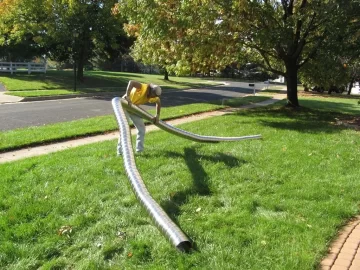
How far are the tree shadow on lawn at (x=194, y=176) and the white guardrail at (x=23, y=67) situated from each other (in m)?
28.6

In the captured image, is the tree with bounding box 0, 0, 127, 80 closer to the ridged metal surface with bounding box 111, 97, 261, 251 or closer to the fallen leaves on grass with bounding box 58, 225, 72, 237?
the ridged metal surface with bounding box 111, 97, 261, 251

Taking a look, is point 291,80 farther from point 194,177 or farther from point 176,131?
point 194,177

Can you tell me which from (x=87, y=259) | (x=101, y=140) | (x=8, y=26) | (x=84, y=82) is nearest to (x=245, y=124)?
(x=101, y=140)

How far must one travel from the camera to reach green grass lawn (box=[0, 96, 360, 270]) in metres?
3.75

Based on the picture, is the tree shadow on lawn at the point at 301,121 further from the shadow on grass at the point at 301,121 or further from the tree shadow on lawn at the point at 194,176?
the tree shadow on lawn at the point at 194,176

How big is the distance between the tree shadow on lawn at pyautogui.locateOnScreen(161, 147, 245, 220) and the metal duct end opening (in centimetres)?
73

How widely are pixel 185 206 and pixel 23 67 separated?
32.7 metres

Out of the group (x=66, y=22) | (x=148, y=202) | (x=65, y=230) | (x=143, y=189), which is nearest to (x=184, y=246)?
(x=148, y=202)

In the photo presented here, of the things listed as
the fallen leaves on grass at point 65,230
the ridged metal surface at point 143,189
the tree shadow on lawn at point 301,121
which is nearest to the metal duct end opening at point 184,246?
the ridged metal surface at point 143,189

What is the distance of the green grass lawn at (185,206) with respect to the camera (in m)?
3.75

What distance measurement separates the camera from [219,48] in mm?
13094

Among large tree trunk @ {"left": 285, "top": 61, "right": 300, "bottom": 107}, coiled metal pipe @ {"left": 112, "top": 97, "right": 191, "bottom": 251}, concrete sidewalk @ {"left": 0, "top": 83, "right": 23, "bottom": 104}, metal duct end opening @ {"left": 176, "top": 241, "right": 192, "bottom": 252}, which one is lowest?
concrete sidewalk @ {"left": 0, "top": 83, "right": 23, "bottom": 104}

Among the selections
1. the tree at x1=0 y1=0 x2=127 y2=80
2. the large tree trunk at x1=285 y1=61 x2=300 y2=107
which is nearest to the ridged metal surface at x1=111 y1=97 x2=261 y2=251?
the large tree trunk at x1=285 y1=61 x2=300 y2=107

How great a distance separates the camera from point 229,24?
12.4 metres
